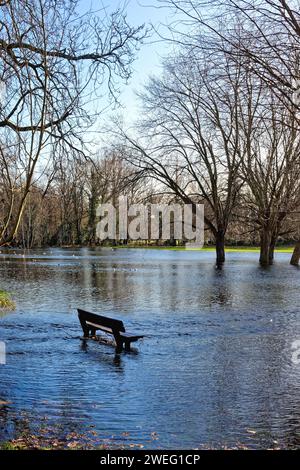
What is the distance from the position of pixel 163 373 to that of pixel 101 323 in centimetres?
270

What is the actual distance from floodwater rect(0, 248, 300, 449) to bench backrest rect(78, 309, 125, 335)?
36 centimetres

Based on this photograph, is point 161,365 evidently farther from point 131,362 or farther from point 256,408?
point 256,408

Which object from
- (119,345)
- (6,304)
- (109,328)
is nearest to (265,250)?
(6,304)

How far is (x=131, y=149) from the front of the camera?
3878 centimetres

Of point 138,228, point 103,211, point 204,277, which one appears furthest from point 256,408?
point 138,228

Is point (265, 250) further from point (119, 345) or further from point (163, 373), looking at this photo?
point (163, 373)

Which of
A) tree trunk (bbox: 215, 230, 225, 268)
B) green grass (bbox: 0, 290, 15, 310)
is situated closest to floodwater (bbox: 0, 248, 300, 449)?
green grass (bbox: 0, 290, 15, 310)

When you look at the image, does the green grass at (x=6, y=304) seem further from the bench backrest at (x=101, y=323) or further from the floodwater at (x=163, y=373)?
the bench backrest at (x=101, y=323)

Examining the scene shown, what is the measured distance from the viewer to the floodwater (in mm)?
6426

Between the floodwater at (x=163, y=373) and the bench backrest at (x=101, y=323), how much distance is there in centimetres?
36

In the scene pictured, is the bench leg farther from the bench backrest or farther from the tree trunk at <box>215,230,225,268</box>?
the tree trunk at <box>215,230,225,268</box>

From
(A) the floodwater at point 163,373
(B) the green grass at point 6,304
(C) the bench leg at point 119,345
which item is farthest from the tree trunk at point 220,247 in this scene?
(C) the bench leg at point 119,345

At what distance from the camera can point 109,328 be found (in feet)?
37.3
